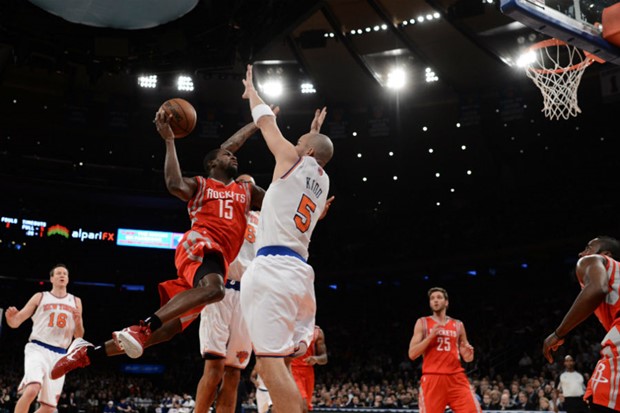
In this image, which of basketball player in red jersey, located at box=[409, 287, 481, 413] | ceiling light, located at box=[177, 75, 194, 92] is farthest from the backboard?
ceiling light, located at box=[177, 75, 194, 92]

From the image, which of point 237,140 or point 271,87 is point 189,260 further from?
point 271,87

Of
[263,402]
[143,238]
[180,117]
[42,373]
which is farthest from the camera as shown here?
[143,238]

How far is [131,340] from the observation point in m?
4.54

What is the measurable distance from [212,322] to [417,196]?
75.0 feet

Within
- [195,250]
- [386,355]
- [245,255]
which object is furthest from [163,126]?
[386,355]

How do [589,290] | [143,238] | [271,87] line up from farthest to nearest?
[143,238]
[271,87]
[589,290]

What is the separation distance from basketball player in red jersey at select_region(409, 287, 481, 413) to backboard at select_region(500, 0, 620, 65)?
3.29 metres

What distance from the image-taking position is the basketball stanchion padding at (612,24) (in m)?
7.47

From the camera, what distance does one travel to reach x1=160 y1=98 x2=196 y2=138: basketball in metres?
5.82

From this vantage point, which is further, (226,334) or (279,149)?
(226,334)

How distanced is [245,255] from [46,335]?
116 inches

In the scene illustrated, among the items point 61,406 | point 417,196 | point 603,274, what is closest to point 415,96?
point 417,196

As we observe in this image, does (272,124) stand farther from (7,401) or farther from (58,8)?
(7,401)

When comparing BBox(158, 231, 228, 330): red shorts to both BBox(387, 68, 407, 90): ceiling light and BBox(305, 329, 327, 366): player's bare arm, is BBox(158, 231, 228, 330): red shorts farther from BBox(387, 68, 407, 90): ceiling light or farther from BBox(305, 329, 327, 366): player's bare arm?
BBox(387, 68, 407, 90): ceiling light
